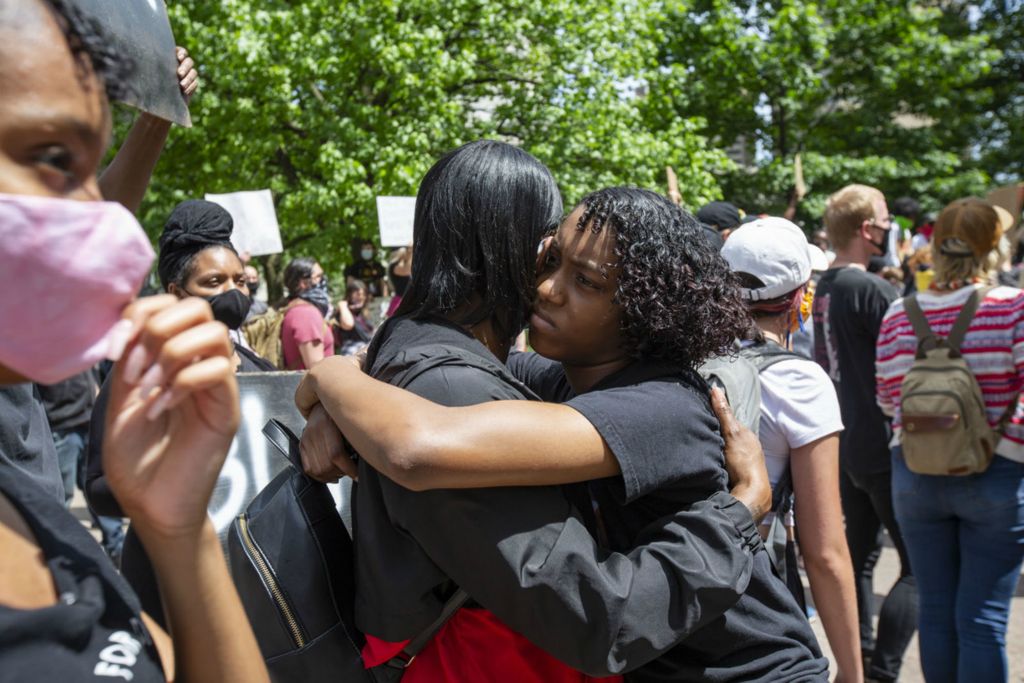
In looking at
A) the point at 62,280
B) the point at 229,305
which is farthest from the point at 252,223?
the point at 62,280

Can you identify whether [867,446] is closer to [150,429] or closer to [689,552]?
[689,552]

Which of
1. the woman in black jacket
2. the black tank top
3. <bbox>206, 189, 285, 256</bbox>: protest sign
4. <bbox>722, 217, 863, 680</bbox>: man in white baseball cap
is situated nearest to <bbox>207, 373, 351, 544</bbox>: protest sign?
the woman in black jacket

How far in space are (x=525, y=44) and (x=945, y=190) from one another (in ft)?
34.1

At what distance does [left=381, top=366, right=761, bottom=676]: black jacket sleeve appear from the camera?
1.54 metres

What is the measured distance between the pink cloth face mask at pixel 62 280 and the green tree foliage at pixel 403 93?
12.0 metres

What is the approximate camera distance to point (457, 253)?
181 centimetres

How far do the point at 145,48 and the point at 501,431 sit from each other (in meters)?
0.75

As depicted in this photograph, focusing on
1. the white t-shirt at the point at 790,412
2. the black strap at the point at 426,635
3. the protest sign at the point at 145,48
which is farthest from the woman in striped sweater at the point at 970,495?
the protest sign at the point at 145,48

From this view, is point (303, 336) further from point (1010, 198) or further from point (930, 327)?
point (1010, 198)

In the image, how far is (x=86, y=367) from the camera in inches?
33.8

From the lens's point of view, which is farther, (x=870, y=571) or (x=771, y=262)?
(x=870, y=571)

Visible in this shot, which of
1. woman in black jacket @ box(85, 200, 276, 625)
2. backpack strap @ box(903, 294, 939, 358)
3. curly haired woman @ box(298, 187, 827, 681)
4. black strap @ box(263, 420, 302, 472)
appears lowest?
backpack strap @ box(903, 294, 939, 358)

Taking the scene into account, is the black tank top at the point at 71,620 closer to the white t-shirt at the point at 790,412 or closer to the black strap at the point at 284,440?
the black strap at the point at 284,440

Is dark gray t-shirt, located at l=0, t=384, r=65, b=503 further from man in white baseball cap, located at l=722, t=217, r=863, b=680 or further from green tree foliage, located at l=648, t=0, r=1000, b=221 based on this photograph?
green tree foliage, located at l=648, t=0, r=1000, b=221
